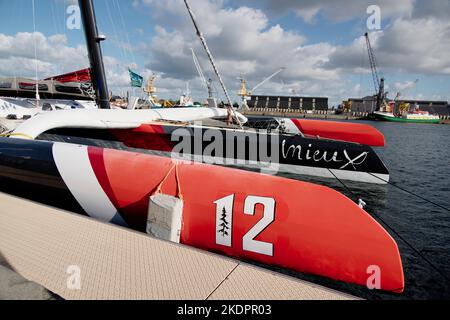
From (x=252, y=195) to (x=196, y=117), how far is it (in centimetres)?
659

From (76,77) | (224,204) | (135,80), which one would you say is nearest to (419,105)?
(135,80)

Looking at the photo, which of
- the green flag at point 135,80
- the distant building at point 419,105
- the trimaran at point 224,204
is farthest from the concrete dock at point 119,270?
the distant building at point 419,105

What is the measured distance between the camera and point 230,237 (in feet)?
9.66

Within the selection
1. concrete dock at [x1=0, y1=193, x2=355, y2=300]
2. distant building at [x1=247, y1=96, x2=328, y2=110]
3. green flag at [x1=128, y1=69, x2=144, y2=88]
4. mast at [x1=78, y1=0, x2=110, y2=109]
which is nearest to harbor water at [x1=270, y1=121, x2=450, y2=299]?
concrete dock at [x1=0, y1=193, x2=355, y2=300]

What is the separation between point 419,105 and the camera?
293 ft

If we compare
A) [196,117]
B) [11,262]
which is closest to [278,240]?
[11,262]

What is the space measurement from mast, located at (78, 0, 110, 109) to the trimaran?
3.73 metres

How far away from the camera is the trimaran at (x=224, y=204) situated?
8.57 feet

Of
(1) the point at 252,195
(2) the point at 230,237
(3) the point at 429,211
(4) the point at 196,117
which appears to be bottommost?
(3) the point at 429,211

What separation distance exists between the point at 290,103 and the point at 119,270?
10021 cm

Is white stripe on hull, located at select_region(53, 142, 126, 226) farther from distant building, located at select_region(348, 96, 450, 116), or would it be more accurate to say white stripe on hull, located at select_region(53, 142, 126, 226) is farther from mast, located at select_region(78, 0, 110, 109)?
distant building, located at select_region(348, 96, 450, 116)

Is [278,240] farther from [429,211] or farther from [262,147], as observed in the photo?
[429,211]

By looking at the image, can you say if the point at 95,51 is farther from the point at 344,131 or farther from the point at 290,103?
the point at 290,103

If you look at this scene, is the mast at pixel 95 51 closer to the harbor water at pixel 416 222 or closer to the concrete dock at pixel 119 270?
the concrete dock at pixel 119 270
